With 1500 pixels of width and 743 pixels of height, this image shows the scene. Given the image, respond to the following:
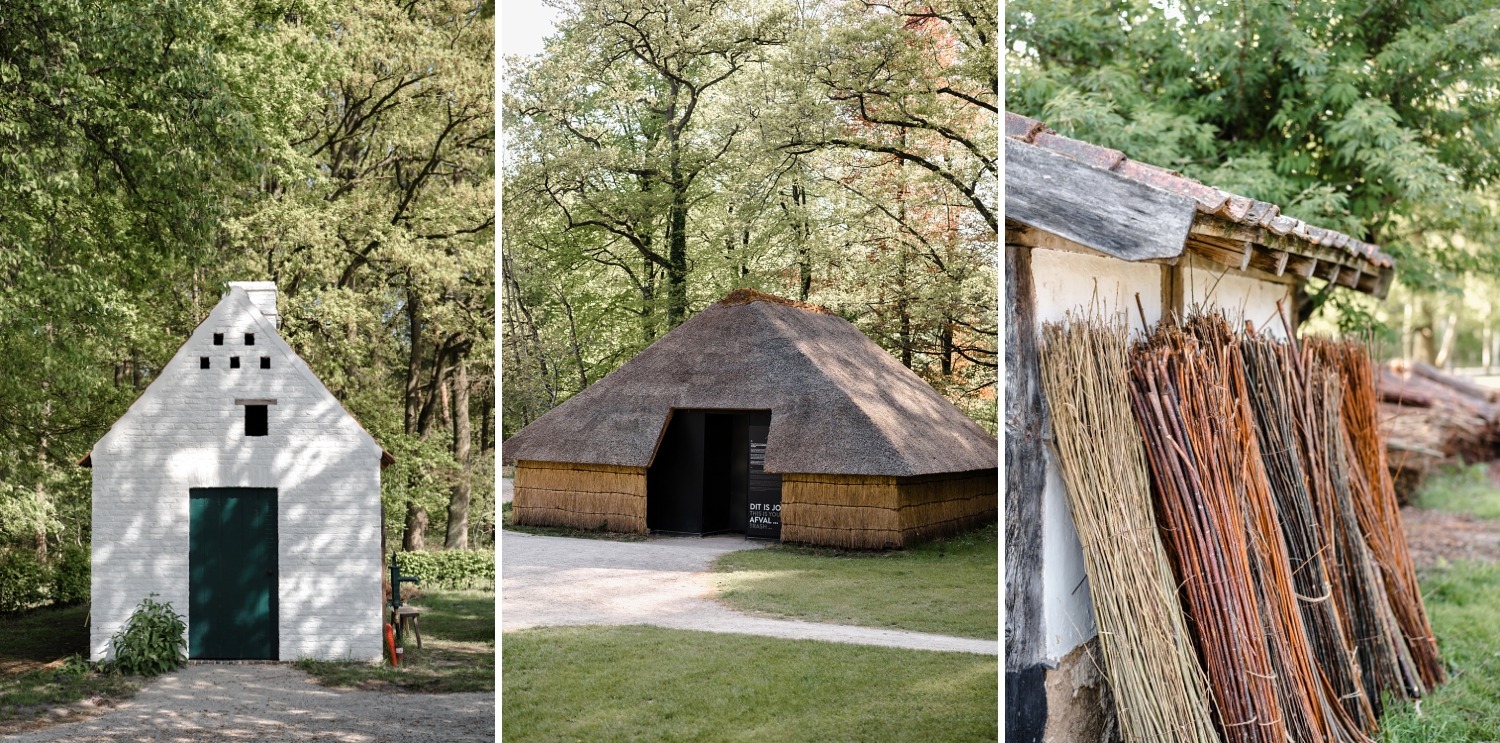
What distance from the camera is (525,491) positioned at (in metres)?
4.53

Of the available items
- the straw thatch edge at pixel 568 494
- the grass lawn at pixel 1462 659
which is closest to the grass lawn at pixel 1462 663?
the grass lawn at pixel 1462 659

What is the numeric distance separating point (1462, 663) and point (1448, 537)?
5.89 meters

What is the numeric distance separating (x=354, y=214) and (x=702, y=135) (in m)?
14.8

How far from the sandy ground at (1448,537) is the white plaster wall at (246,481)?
33.9 ft

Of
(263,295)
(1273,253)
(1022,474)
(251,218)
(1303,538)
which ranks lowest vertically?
(1303,538)

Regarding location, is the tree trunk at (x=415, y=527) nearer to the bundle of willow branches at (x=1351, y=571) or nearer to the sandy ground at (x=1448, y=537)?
the sandy ground at (x=1448, y=537)

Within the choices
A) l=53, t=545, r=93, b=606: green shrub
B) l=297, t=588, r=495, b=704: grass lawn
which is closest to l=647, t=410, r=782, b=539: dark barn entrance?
l=297, t=588, r=495, b=704: grass lawn

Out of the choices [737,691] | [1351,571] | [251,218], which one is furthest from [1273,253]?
[251,218]

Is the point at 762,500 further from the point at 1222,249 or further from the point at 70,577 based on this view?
the point at 70,577

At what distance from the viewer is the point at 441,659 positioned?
13.6 metres

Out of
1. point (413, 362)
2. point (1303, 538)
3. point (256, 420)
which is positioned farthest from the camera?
point (413, 362)

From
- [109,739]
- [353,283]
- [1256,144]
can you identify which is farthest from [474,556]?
[1256,144]

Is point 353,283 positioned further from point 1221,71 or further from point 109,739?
point 1221,71

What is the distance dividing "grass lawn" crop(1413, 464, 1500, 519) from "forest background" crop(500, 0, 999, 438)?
12.4 meters
